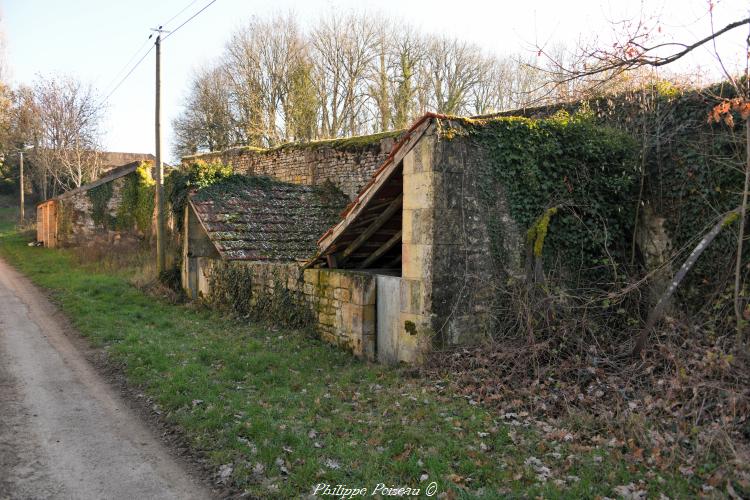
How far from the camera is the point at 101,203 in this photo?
25.7m

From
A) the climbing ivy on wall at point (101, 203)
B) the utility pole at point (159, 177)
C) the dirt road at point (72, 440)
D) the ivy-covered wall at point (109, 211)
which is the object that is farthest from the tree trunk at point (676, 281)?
the climbing ivy on wall at point (101, 203)

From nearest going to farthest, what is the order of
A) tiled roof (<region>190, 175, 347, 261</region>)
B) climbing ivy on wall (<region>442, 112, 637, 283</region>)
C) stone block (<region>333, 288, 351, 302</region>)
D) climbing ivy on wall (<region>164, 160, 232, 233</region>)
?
1. climbing ivy on wall (<region>442, 112, 637, 283</region>)
2. stone block (<region>333, 288, 351, 302</region>)
3. tiled roof (<region>190, 175, 347, 261</region>)
4. climbing ivy on wall (<region>164, 160, 232, 233</region>)

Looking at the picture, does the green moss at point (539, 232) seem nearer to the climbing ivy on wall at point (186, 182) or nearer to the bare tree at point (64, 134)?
the climbing ivy on wall at point (186, 182)

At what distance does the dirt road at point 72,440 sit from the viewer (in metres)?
Result: 4.74

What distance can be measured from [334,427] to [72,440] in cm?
268

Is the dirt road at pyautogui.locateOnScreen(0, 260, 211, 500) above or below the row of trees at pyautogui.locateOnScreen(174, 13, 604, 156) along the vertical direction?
below

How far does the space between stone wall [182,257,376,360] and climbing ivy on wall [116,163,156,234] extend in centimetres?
1569

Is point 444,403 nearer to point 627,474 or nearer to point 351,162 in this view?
point 627,474

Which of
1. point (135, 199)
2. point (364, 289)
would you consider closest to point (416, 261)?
point (364, 289)

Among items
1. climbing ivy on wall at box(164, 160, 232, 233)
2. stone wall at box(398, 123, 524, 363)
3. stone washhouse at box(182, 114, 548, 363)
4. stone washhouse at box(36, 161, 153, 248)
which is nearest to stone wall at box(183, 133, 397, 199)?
climbing ivy on wall at box(164, 160, 232, 233)

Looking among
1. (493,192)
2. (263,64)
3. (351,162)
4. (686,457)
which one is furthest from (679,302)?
(263,64)

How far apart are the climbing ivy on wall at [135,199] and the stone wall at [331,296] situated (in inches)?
618

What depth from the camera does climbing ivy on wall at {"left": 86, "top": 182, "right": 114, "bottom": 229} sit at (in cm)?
2556

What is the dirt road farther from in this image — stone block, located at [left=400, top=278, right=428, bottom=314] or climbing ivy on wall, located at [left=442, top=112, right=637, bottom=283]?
climbing ivy on wall, located at [left=442, top=112, right=637, bottom=283]
